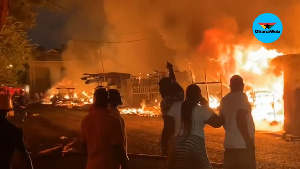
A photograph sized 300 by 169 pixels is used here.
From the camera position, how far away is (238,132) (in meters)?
4.63

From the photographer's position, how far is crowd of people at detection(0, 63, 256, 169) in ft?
12.8

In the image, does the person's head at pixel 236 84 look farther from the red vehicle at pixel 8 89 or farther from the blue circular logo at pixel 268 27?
the blue circular logo at pixel 268 27

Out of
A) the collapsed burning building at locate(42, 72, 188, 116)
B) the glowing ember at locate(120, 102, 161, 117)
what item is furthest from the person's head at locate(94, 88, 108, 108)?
the collapsed burning building at locate(42, 72, 188, 116)

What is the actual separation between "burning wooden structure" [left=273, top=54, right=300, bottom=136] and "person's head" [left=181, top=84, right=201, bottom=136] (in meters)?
8.90

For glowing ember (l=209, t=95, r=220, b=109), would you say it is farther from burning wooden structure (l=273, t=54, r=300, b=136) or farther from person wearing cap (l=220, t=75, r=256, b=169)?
person wearing cap (l=220, t=75, r=256, b=169)

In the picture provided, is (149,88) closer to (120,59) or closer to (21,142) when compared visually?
(120,59)

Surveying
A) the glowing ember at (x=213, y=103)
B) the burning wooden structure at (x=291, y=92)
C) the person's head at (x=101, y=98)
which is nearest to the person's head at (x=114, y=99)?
the person's head at (x=101, y=98)

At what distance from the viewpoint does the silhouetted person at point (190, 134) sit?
161 inches

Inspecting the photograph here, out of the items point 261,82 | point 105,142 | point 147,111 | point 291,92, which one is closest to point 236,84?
point 105,142

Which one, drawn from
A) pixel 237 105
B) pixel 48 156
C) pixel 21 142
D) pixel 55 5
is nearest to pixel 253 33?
pixel 55 5

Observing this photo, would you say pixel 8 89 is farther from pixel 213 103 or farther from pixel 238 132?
pixel 238 132

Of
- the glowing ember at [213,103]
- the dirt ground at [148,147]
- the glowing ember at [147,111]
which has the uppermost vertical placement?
the glowing ember at [213,103]

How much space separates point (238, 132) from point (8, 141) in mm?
2575

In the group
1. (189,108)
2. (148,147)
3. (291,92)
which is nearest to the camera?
(189,108)
